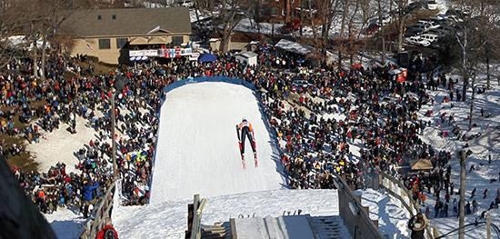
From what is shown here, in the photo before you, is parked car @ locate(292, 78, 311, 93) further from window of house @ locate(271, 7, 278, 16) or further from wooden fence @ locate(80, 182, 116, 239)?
window of house @ locate(271, 7, 278, 16)

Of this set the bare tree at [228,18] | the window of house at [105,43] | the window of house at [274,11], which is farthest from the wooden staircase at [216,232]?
the window of house at [274,11]

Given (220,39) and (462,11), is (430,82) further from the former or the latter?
(220,39)

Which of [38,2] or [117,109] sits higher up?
[38,2]

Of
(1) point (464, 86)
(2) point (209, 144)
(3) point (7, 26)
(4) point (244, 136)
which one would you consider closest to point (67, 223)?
(4) point (244, 136)

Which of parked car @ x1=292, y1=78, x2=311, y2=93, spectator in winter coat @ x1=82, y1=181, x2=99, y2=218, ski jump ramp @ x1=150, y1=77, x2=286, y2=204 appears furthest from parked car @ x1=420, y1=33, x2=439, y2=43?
spectator in winter coat @ x1=82, y1=181, x2=99, y2=218

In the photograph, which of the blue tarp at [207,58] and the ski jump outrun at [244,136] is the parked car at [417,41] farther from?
the ski jump outrun at [244,136]

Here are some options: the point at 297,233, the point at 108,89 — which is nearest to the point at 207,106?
the point at 108,89

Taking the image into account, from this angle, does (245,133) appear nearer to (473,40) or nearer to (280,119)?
(280,119)
